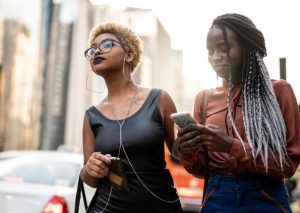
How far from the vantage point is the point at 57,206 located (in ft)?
14.7

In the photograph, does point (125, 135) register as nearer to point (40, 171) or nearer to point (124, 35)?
point (124, 35)

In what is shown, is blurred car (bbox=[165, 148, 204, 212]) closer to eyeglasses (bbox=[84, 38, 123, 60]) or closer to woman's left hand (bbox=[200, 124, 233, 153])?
eyeglasses (bbox=[84, 38, 123, 60])

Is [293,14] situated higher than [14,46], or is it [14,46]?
[14,46]

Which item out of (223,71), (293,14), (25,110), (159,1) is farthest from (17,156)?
(25,110)

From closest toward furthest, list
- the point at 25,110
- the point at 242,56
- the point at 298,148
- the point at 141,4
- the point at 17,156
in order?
the point at 298,148
the point at 242,56
the point at 141,4
the point at 17,156
the point at 25,110

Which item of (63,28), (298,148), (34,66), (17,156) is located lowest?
(17,156)

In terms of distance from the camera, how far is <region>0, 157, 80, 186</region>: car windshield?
5176 millimetres

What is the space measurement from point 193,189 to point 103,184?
7277 millimetres

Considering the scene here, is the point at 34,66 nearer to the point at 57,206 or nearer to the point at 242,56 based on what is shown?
the point at 57,206

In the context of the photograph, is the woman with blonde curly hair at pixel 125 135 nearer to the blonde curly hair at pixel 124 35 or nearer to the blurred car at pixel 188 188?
the blonde curly hair at pixel 124 35

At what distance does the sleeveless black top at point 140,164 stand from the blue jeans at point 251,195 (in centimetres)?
48

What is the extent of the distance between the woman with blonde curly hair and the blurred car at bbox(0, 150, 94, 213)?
2.08 metres

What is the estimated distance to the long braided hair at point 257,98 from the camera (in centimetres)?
185

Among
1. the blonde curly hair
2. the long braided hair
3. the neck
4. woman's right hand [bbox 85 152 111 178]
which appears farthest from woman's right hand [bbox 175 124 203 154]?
the blonde curly hair
